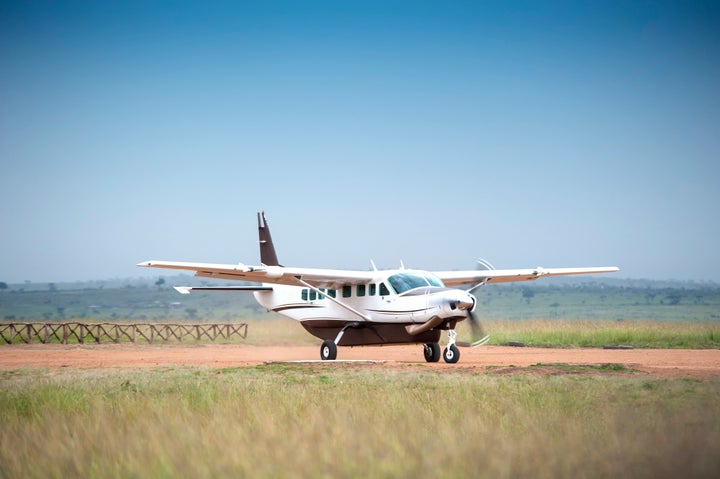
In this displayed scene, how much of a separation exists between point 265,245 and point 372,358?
6720 millimetres

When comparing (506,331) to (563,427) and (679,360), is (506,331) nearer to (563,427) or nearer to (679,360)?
(679,360)

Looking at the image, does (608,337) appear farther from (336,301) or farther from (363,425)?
(363,425)

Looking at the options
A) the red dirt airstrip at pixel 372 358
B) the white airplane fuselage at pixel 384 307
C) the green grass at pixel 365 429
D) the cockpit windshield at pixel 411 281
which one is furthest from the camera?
the cockpit windshield at pixel 411 281

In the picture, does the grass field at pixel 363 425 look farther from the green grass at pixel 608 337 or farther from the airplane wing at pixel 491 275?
the green grass at pixel 608 337

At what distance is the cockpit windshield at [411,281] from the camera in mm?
28625

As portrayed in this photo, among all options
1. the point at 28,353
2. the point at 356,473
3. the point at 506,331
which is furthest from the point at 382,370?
the point at 506,331

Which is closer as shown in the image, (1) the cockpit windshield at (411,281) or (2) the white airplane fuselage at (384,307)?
(2) the white airplane fuselage at (384,307)

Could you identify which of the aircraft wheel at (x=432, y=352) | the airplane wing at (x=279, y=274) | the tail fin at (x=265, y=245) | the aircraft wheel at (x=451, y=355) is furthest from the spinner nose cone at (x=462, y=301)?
the tail fin at (x=265, y=245)

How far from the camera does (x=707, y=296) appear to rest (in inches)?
7451

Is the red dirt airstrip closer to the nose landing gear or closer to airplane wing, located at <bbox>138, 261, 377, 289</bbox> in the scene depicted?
the nose landing gear

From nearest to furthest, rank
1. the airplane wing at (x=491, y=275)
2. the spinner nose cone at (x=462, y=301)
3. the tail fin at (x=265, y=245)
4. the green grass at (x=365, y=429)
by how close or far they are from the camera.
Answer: the green grass at (x=365, y=429) → the spinner nose cone at (x=462, y=301) → the airplane wing at (x=491, y=275) → the tail fin at (x=265, y=245)

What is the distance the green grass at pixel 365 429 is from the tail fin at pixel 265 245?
17.2 m

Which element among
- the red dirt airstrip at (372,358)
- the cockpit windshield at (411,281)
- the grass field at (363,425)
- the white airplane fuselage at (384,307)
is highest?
the cockpit windshield at (411,281)

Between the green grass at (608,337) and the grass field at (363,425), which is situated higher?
the grass field at (363,425)
